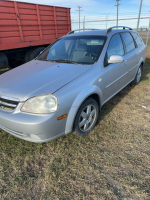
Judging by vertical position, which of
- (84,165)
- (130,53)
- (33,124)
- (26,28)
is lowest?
(84,165)

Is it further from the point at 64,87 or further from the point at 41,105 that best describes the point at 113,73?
the point at 41,105

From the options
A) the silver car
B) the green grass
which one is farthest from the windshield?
the green grass

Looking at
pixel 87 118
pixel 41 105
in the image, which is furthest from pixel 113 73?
pixel 41 105

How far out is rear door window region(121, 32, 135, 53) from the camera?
11.8ft

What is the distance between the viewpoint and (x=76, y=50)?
301cm

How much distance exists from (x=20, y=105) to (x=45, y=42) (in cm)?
495

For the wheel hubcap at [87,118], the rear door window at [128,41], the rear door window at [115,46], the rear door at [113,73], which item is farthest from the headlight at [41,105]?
the rear door window at [128,41]

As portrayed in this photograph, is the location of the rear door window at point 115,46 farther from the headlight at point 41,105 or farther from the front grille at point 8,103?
the front grille at point 8,103

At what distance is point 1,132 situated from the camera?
274 cm

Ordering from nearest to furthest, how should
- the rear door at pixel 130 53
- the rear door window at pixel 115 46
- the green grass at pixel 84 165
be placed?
the green grass at pixel 84 165 → the rear door window at pixel 115 46 → the rear door at pixel 130 53

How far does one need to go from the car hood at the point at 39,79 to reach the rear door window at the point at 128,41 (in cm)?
168

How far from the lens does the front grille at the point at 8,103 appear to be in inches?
79.5

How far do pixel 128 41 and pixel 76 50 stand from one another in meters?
1.57

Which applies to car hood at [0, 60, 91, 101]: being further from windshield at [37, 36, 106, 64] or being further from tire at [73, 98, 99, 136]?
tire at [73, 98, 99, 136]
